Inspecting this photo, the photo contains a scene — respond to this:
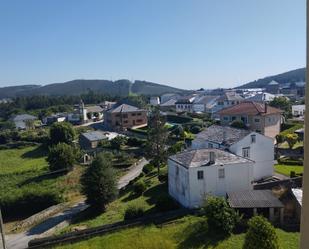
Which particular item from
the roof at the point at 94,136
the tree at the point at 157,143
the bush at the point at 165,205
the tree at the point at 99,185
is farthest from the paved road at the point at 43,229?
the roof at the point at 94,136

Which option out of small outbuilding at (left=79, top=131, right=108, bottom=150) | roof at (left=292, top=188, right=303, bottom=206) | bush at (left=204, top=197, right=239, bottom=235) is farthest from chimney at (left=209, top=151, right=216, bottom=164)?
small outbuilding at (left=79, top=131, right=108, bottom=150)

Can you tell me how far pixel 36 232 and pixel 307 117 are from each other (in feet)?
93.1

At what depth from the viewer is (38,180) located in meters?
42.7

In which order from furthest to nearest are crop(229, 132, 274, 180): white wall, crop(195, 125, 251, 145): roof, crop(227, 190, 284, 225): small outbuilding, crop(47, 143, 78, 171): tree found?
crop(47, 143, 78, 171): tree
crop(195, 125, 251, 145): roof
crop(229, 132, 274, 180): white wall
crop(227, 190, 284, 225): small outbuilding

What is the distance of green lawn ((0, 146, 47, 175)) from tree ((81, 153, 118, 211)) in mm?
20267

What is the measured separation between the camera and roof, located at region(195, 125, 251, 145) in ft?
104

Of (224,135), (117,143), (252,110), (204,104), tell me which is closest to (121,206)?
(224,135)

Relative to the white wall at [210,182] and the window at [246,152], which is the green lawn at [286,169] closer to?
the window at [246,152]

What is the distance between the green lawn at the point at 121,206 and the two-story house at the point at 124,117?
45.7 m

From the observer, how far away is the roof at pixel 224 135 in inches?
1245

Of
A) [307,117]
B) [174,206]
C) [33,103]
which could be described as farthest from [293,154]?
[33,103]

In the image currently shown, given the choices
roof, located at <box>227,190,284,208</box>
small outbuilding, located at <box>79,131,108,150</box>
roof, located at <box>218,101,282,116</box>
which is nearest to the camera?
roof, located at <box>227,190,284,208</box>

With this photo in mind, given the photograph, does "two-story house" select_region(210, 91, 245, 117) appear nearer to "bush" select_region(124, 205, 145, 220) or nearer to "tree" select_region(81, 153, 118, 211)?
"tree" select_region(81, 153, 118, 211)

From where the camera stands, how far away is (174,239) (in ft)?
69.1
